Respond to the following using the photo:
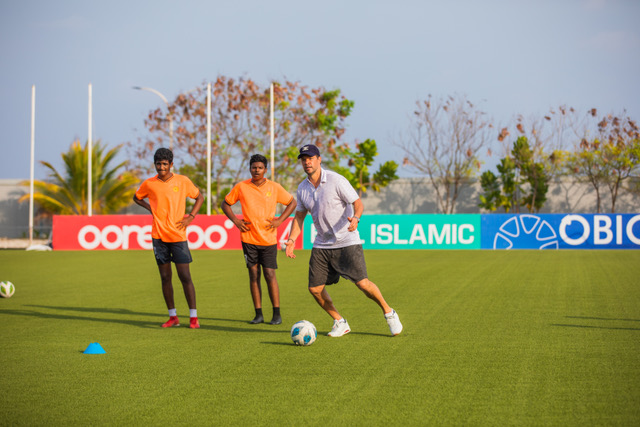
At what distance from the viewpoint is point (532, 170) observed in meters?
49.2

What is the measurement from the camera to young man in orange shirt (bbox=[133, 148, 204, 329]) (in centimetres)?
856

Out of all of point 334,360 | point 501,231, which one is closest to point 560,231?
point 501,231

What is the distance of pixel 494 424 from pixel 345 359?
2.29 m

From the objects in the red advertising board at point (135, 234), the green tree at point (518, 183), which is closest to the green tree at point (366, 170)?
the green tree at point (518, 183)

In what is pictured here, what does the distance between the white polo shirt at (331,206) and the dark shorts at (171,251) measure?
1.77m

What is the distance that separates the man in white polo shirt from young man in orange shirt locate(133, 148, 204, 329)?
1.57 m

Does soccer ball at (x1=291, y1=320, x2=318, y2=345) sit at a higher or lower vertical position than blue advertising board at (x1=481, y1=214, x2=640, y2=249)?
lower

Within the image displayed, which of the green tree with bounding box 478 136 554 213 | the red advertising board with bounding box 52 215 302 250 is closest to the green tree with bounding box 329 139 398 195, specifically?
the green tree with bounding box 478 136 554 213

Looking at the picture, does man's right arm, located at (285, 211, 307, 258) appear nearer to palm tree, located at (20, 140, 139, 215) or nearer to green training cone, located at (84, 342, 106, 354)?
green training cone, located at (84, 342, 106, 354)

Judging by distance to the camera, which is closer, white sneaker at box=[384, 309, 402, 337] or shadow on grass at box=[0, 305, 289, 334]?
white sneaker at box=[384, 309, 402, 337]

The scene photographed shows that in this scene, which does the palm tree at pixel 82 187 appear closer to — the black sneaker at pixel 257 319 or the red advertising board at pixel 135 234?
the red advertising board at pixel 135 234

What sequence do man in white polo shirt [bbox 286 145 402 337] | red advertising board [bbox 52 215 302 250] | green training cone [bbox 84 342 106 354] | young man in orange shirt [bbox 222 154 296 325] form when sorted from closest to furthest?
green training cone [bbox 84 342 106 354]
man in white polo shirt [bbox 286 145 402 337]
young man in orange shirt [bbox 222 154 296 325]
red advertising board [bbox 52 215 302 250]

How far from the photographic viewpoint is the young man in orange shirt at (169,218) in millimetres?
8562

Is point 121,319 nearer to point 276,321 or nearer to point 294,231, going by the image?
point 276,321
